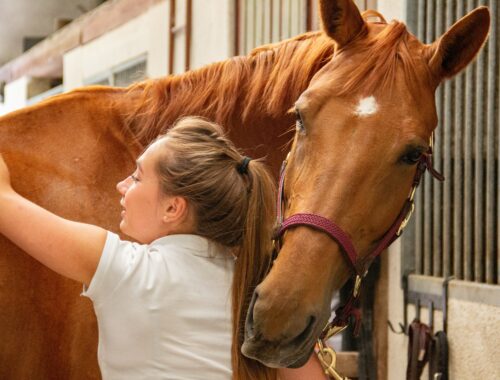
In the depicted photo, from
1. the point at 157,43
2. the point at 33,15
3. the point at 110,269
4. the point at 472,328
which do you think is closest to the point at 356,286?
the point at 110,269

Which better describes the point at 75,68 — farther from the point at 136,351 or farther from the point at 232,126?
the point at 136,351

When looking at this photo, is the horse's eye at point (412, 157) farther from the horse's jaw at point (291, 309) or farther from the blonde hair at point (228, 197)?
the blonde hair at point (228, 197)

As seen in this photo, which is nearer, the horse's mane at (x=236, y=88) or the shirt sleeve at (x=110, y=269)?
the shirt sleeve at (x=110, y=269)

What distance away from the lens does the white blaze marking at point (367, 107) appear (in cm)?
175

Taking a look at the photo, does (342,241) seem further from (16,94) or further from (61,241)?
→ (16,94)

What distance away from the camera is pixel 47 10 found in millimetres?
10352

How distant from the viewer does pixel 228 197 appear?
4.64ft

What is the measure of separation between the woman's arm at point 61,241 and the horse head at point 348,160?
39cm

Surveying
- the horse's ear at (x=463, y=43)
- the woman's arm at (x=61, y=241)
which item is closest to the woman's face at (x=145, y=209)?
the woman's arm at (x=61, y=241)

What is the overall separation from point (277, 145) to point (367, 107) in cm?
43

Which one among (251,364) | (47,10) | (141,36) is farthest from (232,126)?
(47,10)

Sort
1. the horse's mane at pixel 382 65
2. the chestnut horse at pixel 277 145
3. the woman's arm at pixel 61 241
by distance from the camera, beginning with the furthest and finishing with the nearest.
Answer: the horse's mane at pixel 382 65
the chestnut horse at pixel 277 145
the woman's arm at pixel 61 241

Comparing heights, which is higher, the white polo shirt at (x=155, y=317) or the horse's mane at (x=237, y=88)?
the horse's mane at (x=237, y=88)

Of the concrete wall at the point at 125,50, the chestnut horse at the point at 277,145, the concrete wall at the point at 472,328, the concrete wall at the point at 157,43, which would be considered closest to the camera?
the chestnut horse at the point at 277,145
